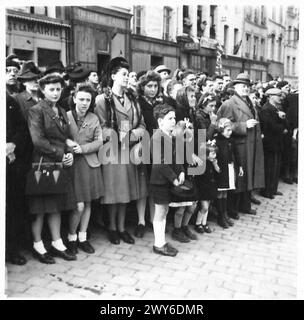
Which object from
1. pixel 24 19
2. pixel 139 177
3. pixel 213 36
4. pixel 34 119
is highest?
pixel 213 36

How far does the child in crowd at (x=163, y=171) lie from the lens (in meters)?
4.08

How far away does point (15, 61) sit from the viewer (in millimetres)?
4996

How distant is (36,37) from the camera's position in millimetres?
11367

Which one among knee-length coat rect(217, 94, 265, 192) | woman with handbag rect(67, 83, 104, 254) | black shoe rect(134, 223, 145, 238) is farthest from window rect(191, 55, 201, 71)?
woman with handbag rect(67, 83, 104, 254)

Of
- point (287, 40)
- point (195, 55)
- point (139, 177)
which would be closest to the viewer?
point (139, 177)

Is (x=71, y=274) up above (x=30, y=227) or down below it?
below

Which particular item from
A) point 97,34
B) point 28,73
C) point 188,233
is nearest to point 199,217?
point 188,233

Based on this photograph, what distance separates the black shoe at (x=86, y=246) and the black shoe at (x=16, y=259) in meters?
0.61

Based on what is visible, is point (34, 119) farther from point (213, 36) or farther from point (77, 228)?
point (213, 36)

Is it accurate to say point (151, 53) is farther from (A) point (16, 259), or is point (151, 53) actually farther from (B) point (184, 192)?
(A) point (16, 259)

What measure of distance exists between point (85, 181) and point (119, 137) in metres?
0.62

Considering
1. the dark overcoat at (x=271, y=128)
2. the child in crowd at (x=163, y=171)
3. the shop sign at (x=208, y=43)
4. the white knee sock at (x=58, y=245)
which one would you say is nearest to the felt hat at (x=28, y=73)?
the child in crowd at (x=163, y=171)
